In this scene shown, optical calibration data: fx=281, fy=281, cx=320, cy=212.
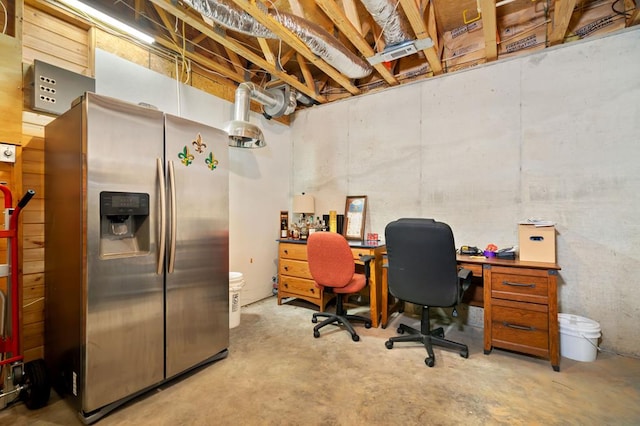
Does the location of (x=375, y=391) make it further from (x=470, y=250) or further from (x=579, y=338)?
(x=579, y=338)

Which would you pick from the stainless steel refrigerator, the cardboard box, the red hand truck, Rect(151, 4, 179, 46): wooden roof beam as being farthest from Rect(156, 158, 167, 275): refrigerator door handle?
the cardboard box

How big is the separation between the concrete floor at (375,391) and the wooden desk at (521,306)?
0.15 m

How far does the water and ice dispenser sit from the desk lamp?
Answer: 7.77 feet

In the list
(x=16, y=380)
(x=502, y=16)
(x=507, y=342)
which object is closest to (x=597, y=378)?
(x=507, y=342)

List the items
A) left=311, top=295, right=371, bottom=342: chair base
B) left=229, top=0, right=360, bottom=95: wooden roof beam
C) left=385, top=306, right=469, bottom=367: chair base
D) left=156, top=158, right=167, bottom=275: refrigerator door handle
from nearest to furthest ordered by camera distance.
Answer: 1. left=156, top=158, right=167, bottom=275: refrigerator door handle
2. left=229, top=0, right=360, bottom=95: wooden roof beam
3. left=385, top=306, right=469, bottom=367: chair base
4. left=311, top=295, right=371, bottom=342: chair base

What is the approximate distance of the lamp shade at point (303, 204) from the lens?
13.4 feet

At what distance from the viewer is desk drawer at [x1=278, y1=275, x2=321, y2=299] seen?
3484 mm

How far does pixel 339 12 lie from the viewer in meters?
2.32

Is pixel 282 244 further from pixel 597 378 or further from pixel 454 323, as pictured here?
pixel 597 378

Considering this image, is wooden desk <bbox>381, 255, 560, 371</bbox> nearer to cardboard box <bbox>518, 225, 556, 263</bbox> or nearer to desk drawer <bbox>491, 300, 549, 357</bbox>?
desk drawer <bbox>491, 300, 549, 357</bbox>

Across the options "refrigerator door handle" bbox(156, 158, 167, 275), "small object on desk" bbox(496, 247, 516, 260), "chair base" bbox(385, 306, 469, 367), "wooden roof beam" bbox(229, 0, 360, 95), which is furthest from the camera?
"small object on desk" bbox(496, 247, 516, 260)

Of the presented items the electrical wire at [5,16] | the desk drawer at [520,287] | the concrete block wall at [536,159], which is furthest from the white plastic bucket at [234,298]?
the electrical wire at [5,16]

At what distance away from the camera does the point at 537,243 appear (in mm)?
2502

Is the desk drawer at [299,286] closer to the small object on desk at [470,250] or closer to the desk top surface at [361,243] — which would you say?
the desk top surface at [361,243]
